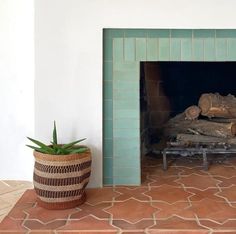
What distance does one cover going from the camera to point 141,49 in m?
2.21

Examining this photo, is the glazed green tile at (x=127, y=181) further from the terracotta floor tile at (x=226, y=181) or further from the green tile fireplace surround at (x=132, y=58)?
the terracotta floor tile at (x=226, y=181)

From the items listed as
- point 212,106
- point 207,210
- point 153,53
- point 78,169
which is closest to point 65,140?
point 78,169

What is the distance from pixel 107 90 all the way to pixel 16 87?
62 centimetres

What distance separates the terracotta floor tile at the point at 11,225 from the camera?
1.71 metres

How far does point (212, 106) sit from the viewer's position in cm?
269

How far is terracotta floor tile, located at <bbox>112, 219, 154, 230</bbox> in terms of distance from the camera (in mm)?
1712

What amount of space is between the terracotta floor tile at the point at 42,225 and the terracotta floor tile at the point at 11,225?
0.09ft

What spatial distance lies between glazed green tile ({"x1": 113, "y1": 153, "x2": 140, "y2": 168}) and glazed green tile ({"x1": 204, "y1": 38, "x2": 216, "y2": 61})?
75 cm

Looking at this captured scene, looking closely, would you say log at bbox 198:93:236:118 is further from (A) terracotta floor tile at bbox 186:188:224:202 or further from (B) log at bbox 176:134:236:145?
(A) terracotta floor tile at bbox 186:188:224:202

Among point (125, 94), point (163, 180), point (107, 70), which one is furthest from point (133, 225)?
point (107, 70)

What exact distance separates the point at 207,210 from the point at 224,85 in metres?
1.35

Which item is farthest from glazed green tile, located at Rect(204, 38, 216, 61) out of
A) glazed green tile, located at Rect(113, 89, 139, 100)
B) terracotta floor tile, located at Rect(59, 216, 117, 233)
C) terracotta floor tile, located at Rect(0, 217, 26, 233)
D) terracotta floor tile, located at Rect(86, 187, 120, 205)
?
terracotta floor tile, located at Rect(0, 217, 26, 233)

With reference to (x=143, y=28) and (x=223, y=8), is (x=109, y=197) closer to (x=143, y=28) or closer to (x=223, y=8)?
(x=143, y=28)

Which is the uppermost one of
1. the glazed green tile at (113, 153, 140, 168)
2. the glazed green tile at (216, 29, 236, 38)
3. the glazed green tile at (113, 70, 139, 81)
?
the glazed green tile at (216, 29, 236, 38)
